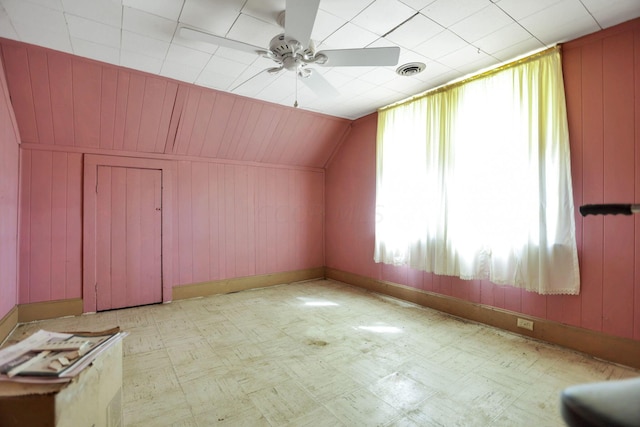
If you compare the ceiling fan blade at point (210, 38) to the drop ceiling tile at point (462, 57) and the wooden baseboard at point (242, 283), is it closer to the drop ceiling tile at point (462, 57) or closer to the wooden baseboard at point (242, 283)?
the drop ceiling tile at point (462, 57)

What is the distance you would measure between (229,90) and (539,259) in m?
3.79

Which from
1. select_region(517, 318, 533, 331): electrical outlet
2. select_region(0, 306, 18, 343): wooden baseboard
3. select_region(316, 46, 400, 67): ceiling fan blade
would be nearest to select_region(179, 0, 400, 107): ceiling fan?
select_region(316, 46, 400, 67): ceiling fan blade

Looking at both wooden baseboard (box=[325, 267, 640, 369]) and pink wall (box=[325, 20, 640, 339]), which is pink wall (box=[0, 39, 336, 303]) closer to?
wooden baseboard (box=[325, 267, 640, 369])

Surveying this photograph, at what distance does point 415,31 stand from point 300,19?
1.15 m

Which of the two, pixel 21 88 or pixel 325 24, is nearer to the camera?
pixel 325 24

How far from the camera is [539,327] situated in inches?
109

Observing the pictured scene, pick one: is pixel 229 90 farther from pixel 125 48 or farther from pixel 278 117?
pixel 125 48

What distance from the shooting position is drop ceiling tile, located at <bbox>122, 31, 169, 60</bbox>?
2445 mm

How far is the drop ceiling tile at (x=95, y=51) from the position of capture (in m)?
2.53

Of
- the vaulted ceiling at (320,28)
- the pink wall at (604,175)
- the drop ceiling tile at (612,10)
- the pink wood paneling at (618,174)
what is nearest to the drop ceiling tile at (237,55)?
the vaulted ceiling at (320,28)

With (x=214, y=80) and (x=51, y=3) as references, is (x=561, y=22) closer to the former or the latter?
(x=214, y=80)

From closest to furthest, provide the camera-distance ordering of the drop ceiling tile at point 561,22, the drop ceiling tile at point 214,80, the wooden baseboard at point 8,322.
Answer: the drop ceiling tile at point 561,22, the wooden baseboard at point 8,322, the drop ceiling tile at point 214,80

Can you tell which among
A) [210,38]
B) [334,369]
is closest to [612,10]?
[210,38]

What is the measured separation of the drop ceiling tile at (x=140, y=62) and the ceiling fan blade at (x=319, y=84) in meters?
1.53
